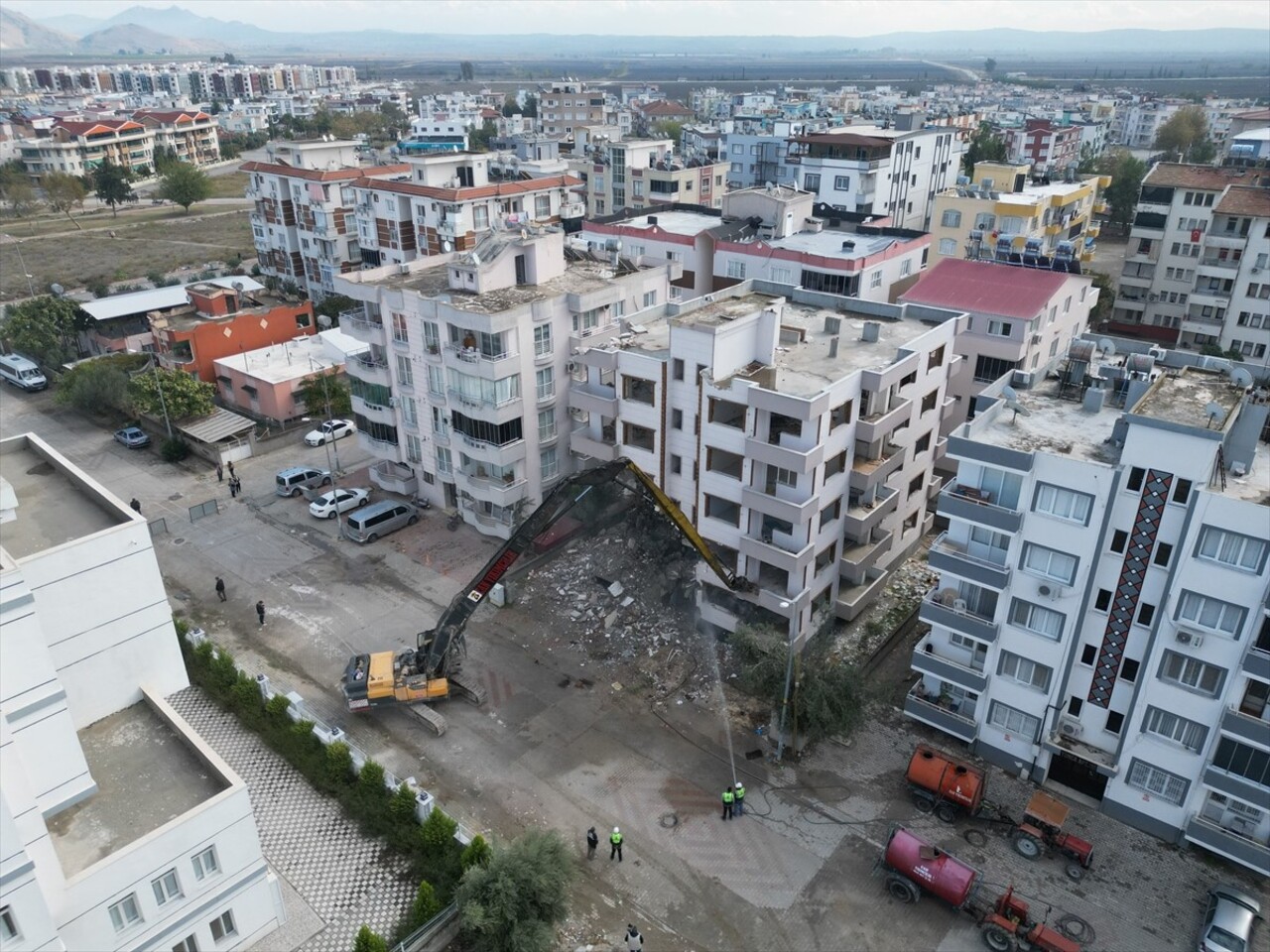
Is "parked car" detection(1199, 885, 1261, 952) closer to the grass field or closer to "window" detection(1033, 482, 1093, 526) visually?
"window" detection(1033, 482, 1093, 526)

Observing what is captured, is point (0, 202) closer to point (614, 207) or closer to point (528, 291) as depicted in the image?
point (614, 207)

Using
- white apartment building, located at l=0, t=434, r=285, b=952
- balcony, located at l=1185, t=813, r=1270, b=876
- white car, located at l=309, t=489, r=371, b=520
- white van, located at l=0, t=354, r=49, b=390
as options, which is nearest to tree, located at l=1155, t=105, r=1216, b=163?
balcony, located at l=1185, t=813, r=1270, b=876

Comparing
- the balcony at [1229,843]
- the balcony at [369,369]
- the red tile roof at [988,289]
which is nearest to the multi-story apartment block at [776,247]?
the red tile roof at [988,289]

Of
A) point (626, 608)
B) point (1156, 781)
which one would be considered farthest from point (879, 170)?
point (1156, 781)

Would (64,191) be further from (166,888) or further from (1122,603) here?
(1122,603)

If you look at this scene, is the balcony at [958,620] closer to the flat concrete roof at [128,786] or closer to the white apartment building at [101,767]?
the white apartment building at [101,767]

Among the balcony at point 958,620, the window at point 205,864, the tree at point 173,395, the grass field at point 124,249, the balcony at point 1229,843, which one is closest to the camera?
the window at point 205,864
